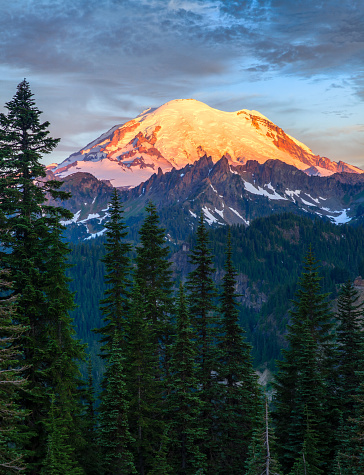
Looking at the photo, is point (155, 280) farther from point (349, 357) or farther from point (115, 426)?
point (349, 357)

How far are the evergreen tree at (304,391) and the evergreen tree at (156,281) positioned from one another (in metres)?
10.1

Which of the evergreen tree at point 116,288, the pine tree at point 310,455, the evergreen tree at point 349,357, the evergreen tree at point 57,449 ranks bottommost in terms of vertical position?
the pine tree at point 310,455

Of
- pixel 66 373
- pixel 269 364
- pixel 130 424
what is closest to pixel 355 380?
pixel 130 424

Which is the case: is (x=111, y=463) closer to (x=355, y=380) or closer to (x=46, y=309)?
(x=46, y=309)

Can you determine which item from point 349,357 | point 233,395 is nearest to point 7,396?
point 233,395

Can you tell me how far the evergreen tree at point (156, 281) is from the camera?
38.8 m

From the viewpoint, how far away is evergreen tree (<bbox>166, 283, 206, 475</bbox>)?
3397 centimetres

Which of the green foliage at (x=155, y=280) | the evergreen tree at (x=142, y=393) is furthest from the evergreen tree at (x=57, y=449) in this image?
the green foliage at (x=155, y=280)

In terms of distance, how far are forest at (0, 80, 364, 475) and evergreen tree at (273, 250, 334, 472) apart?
11 centimetres

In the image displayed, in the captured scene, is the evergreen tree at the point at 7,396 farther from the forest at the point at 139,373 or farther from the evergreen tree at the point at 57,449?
the evergreen tree at the point at 57,449

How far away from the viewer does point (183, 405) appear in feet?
113

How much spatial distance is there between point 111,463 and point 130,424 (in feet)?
13.8

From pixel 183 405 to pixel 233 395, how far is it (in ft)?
16.8

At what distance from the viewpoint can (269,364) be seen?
18438cm
